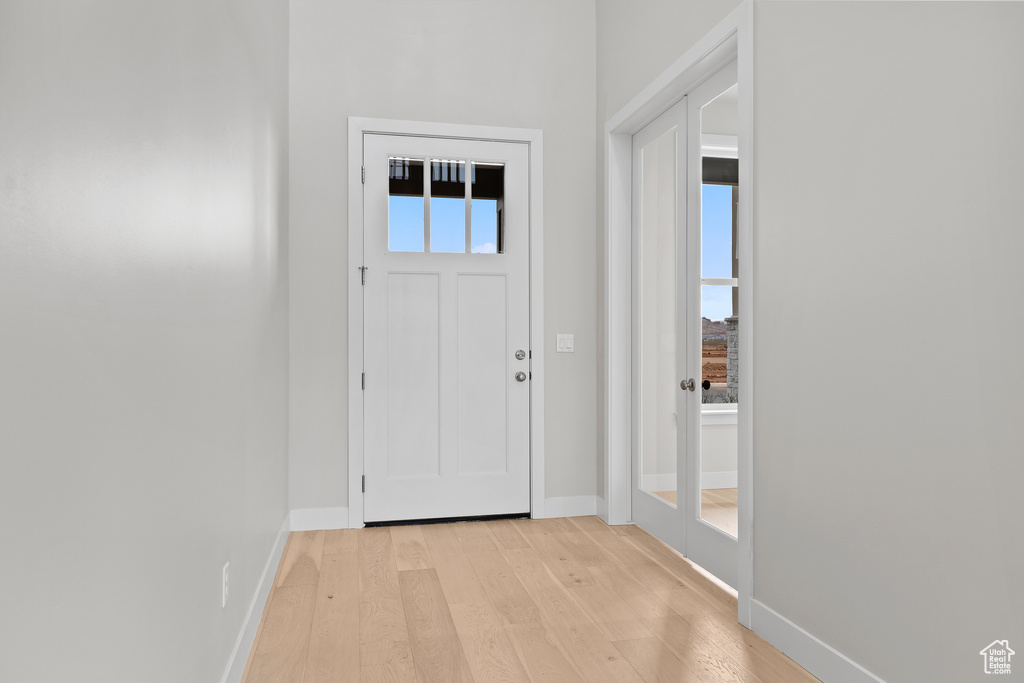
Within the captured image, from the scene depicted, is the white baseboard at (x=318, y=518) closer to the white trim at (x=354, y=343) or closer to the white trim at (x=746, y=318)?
the white trim at (x=354, y=343)

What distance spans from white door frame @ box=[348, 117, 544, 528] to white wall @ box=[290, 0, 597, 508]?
5cm

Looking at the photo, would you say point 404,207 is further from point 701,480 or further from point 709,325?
point 701,480

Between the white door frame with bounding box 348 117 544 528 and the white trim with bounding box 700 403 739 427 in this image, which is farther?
the white door frame with bounding box 348 117 544 528

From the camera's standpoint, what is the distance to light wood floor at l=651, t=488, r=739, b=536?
8.76 feet

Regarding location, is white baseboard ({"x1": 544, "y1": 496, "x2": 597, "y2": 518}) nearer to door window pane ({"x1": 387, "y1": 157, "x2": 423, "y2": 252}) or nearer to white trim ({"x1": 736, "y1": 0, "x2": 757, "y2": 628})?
white trim ({"x1": 736, "y1": 0, "x2": 757, "y2": 628})

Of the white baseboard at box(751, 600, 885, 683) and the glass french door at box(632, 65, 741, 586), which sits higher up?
the glass french door at box(632, 65, 741, 586)

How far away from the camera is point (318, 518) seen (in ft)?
11.7

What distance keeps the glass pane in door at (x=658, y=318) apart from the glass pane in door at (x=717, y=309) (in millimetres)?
258

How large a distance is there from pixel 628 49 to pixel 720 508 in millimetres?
2388

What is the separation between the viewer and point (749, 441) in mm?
2320

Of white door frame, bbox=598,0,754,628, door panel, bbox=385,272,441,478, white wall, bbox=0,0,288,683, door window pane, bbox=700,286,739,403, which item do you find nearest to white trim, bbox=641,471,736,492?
white door frame, bbox=598,0,754,628

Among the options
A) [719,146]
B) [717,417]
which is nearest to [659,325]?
[717,417]

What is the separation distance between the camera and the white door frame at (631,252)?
233 cm

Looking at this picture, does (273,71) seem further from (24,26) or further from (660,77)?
(24,26)
